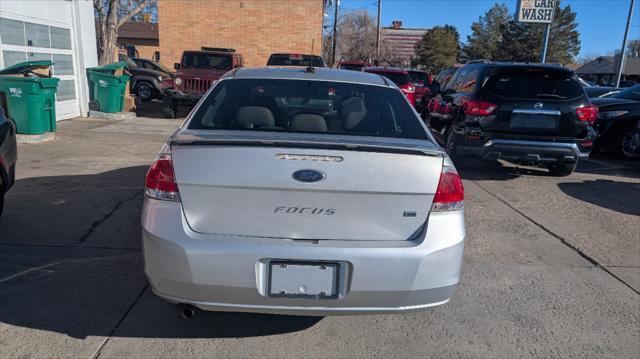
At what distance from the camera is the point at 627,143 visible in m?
9.74

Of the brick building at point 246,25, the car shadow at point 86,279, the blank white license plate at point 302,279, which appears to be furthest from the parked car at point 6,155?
the brick building at point 246,25

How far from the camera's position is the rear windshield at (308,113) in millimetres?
3184

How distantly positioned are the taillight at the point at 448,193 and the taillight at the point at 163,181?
4.53 ft

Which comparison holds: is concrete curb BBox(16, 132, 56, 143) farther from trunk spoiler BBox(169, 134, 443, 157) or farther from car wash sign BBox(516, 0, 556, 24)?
car wash sign BBox(516, 0, 556, 24)

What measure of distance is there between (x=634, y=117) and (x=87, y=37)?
1250 cm

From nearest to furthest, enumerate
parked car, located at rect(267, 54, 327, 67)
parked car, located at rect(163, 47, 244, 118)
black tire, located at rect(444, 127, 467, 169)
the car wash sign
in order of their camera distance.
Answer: black tire, located at rect(444, 127, 467, 169) → parked car, located at rect(163, 47, 244, 118) → the car wash sign → parked car, located at rect(267, 54, 327, 67)

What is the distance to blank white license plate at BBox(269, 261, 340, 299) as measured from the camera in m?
2.50

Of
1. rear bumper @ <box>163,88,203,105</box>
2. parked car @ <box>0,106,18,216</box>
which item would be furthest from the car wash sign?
parked car @ <box>0,106,18,216</box>

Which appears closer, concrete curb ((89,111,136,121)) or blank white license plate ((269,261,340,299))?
blank white license plate ((269,261,340,299))

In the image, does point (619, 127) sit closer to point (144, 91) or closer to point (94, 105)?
point (94, 105)

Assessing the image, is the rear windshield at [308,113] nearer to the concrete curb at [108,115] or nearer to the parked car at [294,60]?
the concrete curb at [108,115]

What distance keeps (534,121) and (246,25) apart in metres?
20.5

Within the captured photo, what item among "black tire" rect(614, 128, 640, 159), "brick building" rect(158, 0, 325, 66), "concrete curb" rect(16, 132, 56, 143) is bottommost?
"concrete curb" rect(16, 132, 56, 143)

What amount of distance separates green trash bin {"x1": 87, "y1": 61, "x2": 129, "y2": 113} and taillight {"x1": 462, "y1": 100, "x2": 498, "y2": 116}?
880 centimetres
